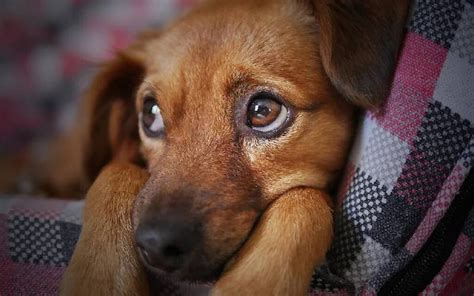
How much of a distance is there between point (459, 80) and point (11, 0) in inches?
84.2

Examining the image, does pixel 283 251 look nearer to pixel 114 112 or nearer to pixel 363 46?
pixel 363 46

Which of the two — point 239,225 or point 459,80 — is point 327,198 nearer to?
point 239,225

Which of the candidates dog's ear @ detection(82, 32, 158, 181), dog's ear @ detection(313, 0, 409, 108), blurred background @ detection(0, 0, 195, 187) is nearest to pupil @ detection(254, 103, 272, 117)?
dog's ear @ detection(313, 0, 409, 108)

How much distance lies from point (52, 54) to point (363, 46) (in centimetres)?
186

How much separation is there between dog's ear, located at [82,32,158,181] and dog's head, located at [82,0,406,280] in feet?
0.92

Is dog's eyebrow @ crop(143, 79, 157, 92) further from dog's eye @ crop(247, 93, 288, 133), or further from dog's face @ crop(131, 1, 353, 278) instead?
dog's eye @ crop(247, 93, 288, 133)

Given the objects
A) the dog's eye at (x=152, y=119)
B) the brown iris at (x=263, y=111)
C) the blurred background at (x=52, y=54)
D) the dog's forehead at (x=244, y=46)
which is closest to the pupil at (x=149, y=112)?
the dog's eye at (x=152, y=119)

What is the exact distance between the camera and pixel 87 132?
1903 mm

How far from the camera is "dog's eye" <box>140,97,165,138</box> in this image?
1.66 m

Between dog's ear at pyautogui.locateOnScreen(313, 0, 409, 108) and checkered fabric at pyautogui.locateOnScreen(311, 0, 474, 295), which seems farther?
dog's ear at pyautogui.locateOnScreen(313, 0, 409, 108)

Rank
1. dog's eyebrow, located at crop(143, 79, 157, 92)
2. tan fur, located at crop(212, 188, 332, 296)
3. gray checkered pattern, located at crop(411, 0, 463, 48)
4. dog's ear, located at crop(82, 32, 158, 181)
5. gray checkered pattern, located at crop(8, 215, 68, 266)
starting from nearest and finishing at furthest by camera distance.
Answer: tan fur, located at crop(212, 188, 332, 296) < gray checkered pattern, located at crop(411, 0, 463, 48) < gray checkered pattern, located at crop(8, 215, 68, 266) < dog's eyebrow, located at crop(143, 79, 157, 92) < dog's ear, located at crop(82, 32, 158, 181)

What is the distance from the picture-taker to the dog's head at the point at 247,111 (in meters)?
1.27

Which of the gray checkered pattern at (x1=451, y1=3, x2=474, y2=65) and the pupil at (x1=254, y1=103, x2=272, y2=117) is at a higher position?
the gray checkered pattern at (x1=451, y1=3, x2=474, y2=65)

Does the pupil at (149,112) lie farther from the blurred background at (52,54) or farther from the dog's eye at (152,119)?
the blurred background at (52,54)
